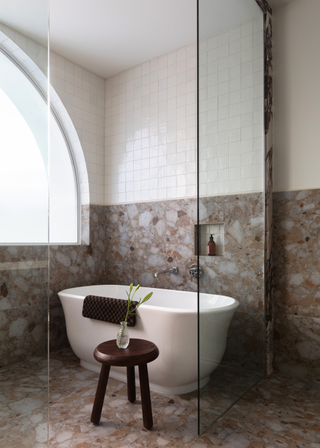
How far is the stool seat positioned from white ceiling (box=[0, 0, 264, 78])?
1982 mm

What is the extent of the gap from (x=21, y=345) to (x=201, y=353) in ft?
3.34

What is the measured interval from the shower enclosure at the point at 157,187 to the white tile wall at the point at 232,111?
0.01 metres

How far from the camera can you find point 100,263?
401 centimetres

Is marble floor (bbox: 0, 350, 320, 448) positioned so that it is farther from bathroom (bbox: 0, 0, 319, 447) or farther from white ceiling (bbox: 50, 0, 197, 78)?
white ceiling (bbox: 50, 0, 197, 78)

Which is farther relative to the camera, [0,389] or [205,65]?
[205,65]

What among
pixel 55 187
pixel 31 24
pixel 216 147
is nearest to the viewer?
pixel 31 24

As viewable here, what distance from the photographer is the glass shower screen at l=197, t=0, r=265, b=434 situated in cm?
194

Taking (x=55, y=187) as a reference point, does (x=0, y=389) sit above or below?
below

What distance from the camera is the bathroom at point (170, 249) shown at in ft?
4.21

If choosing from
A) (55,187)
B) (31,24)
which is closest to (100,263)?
(55,187)

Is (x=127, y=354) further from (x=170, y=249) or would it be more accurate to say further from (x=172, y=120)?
(x=172, y=120)

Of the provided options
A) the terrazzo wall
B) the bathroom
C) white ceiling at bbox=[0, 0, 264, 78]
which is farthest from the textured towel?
white ceiling at bbox=[0, 0, 264, 78]

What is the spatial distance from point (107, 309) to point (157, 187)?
155cm

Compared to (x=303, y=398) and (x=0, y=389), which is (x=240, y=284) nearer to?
(x=303, y=398)
